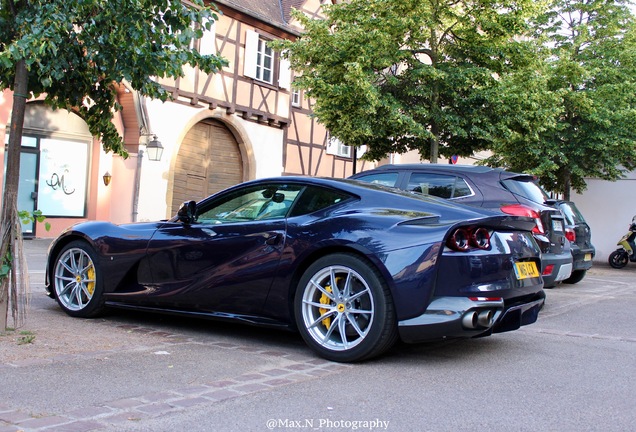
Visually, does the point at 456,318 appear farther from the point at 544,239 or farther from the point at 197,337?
the point at 544,239

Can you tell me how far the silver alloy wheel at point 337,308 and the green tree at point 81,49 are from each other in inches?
89.8

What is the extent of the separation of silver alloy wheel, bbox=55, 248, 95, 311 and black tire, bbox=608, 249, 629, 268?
17.9 meters

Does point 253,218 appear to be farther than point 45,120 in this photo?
No

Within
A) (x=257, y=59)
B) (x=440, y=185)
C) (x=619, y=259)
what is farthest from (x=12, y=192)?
(x=619, y=259)

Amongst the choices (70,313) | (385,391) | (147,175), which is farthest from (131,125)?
(385,391)

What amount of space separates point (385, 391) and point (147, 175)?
16364 mm

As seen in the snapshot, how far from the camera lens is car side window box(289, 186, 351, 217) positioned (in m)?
5.36

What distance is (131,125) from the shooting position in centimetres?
1916

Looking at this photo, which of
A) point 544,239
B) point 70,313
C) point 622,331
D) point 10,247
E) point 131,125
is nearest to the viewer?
point 10,247

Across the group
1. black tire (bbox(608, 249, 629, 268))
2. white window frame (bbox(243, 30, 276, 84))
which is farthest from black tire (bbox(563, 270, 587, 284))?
white window frame (bbox(243, 30, 276, 84))

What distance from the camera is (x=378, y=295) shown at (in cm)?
474

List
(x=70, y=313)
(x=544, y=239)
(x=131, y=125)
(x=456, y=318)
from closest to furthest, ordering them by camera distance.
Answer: (x=456, y=318) → (x=70, y=313) → (x=544, y=239) → (x=131, y=125)

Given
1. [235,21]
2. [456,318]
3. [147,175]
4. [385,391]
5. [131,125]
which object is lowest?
[385,391]

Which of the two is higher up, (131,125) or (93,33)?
(131,125)
